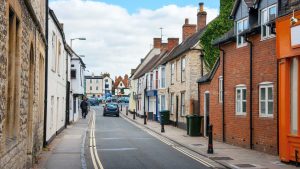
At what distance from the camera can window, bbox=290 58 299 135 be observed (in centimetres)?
1475

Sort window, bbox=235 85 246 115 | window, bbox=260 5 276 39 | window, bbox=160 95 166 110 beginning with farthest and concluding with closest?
1. window, bbox=160 95 166 110
2. window, bbox=235 85 246 115
3. window, bbox=260 5 276 39

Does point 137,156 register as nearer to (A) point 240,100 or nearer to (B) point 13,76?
(A) point 240,100

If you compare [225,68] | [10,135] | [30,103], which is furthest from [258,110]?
[10,135]

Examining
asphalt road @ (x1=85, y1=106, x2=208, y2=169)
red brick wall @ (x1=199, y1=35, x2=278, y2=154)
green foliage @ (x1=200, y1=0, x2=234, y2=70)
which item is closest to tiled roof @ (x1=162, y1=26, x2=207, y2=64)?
green foliage @ (x1=200, y1=0, x2=234, y2=70)

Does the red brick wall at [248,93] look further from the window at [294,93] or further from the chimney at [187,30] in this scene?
the chimney at [187,30]

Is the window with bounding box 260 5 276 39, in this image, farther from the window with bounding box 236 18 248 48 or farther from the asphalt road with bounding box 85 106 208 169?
the asphalt road with bounding box 85 106 208 169

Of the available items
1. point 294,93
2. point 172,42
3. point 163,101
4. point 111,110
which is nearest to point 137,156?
point 294,93

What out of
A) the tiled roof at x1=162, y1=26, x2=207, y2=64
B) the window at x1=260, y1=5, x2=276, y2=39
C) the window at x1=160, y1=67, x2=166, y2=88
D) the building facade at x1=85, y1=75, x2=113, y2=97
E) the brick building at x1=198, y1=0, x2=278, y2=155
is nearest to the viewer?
the window at x1=260, y1=5, x2=276, y2=39

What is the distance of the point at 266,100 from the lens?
60.1 ft

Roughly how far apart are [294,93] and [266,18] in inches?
182

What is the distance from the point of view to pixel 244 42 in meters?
20.6

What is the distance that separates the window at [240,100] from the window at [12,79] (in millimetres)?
13092

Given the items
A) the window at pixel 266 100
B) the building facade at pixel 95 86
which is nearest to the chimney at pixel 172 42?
the window at pixel 266 100

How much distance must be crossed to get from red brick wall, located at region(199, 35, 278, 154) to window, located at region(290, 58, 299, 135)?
2298 mm
